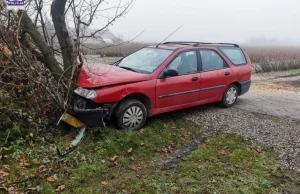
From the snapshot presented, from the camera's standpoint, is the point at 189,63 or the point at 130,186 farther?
the point at 189,63

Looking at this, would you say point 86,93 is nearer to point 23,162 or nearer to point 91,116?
point 91,116

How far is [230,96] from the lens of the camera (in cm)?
775

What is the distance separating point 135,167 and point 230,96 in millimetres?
4013

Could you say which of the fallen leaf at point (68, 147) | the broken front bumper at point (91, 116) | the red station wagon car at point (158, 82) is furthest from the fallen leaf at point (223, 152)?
the fallen leaf at point (68, 147)

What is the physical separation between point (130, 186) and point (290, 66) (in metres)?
19.7

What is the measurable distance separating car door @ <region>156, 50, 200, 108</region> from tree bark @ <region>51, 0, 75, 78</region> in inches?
70.0

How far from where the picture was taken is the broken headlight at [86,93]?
537 cm

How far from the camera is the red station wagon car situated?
5.48 m

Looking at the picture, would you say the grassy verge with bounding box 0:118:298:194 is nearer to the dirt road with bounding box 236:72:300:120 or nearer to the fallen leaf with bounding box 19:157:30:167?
the fallen leaf with bounding box 19:157:30:167

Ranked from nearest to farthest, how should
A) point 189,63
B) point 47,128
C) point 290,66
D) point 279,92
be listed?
point 47,128, point 189,63, point 279,92, point 290,66

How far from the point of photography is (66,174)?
427 centimetres

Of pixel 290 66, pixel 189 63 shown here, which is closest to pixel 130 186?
pixel 189 63

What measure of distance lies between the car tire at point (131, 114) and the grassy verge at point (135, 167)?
0.83 feet

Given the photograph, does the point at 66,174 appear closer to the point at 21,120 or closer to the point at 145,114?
the point at 21,120
